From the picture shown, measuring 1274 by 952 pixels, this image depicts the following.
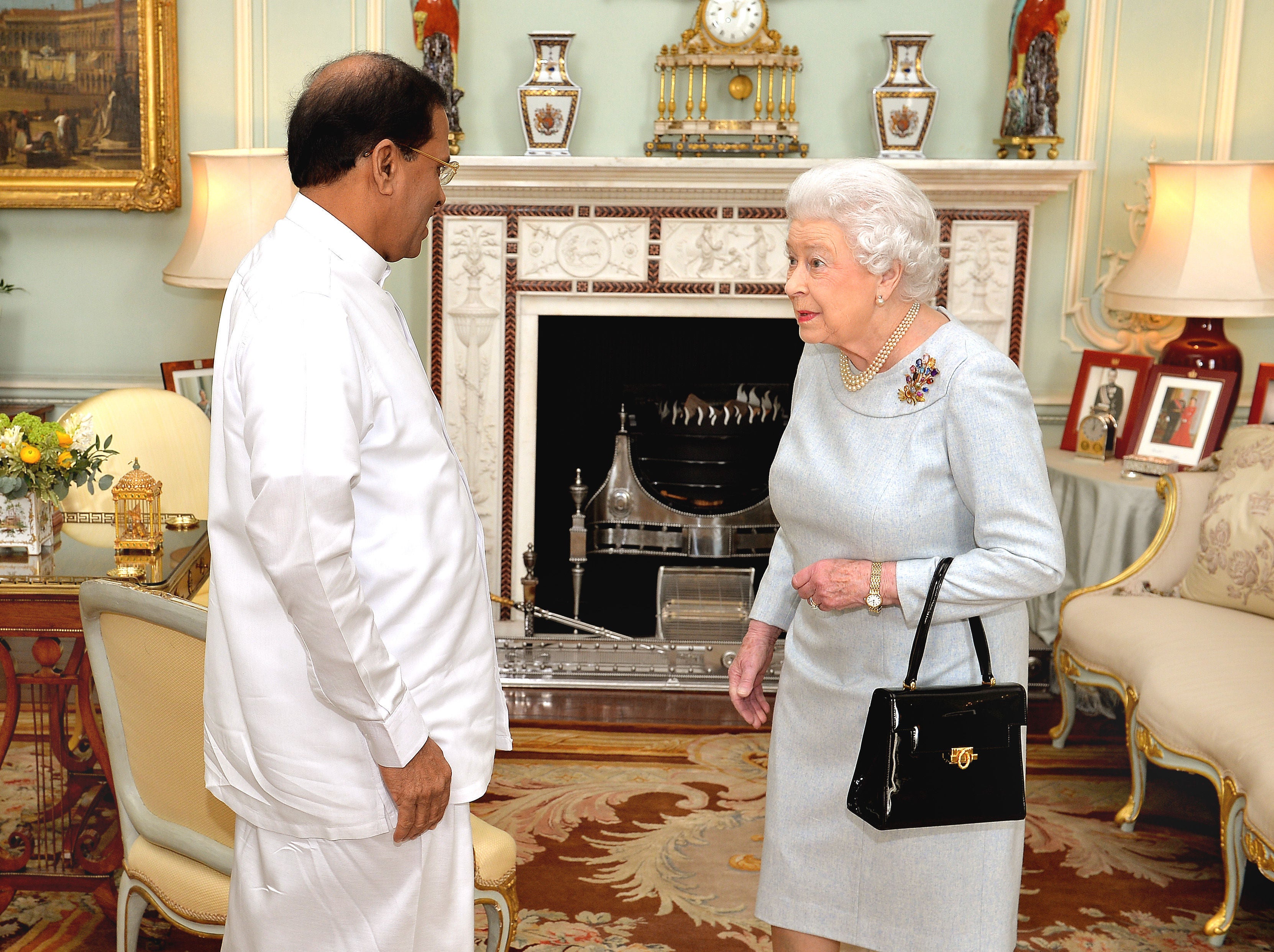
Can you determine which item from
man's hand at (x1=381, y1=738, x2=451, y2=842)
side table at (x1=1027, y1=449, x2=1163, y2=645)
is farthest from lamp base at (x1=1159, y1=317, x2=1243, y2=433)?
man's hand at (x1=381, y1=738, x2=451, y2=842)

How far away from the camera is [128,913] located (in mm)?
1876

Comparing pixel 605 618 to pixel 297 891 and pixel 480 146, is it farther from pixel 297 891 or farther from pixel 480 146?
pixel 297 891

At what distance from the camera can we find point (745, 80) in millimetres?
4160

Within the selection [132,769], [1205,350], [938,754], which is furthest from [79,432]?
[1205,350]

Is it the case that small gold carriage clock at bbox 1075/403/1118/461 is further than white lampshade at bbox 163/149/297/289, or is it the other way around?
small gold carriage clock at bbox 1075/403/1118/461

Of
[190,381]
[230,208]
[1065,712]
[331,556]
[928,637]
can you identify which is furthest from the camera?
[190,381]

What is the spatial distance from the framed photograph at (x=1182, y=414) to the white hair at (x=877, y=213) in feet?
7.97

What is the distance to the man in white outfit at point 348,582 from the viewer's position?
1.30 m

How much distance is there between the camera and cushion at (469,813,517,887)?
1.89 metres

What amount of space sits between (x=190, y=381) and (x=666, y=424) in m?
1.74

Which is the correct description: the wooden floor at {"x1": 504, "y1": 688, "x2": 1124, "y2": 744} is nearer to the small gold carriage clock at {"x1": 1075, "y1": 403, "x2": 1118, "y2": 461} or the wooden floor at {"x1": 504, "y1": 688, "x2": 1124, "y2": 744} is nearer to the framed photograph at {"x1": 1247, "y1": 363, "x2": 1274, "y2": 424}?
the small gold carriage clock at {"x1": 1075, "y1": 403, "x2": 1118, "y2": 461}

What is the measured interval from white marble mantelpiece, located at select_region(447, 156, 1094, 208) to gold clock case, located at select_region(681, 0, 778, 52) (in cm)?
39

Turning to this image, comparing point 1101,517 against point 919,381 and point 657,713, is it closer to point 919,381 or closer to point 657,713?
point 657,713

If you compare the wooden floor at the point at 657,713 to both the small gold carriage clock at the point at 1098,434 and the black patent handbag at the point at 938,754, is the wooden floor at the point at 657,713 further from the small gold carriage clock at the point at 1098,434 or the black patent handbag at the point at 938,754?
the black patent handbag at the point at 938,754
